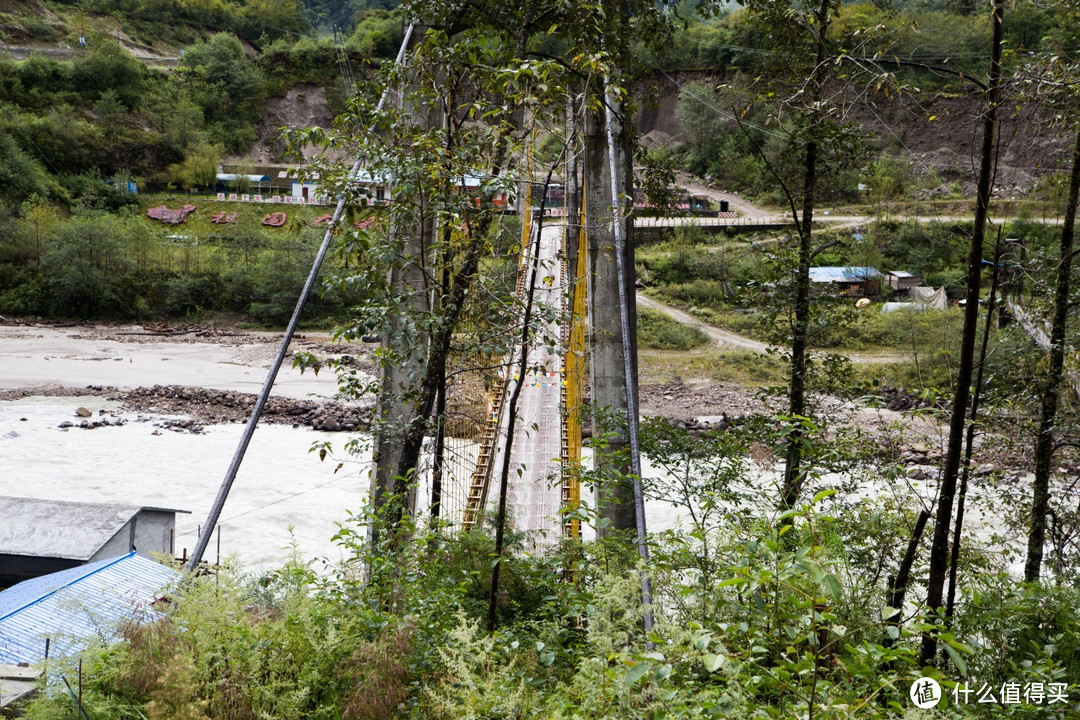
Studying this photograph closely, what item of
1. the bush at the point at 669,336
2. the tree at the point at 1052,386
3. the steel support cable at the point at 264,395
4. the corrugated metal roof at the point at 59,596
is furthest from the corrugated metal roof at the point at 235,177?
the tree at the point at 1052,386

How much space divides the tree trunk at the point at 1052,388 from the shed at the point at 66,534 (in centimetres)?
474

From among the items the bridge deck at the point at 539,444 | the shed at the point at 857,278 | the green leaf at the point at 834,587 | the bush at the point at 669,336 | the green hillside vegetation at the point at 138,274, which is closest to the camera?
the green leaf at the point at 834,587

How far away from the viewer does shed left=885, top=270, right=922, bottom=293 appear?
19531 mm

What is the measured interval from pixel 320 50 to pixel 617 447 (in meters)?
38.5

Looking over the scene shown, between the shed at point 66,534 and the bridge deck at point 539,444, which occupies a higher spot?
the bridge deck at point 539,444

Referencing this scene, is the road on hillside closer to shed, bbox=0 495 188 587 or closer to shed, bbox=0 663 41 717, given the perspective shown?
shed, bbox=0 495 188 587

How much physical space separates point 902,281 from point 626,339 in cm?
1939

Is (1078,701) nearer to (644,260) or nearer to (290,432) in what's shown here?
(290,432)

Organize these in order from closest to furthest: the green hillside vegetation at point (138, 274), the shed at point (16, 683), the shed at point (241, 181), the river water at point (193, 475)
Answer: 1. the shed at point (16, 683)
2. the river water at point (193, 475)
3. the green hillside vegetation at point (138, 274)
4. the shed at point (241, 181)

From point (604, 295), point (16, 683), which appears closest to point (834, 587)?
point (16, 683)

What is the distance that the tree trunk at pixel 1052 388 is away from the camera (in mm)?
3047

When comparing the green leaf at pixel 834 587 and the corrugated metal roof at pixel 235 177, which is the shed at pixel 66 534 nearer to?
the green leaf at pixel 834 587

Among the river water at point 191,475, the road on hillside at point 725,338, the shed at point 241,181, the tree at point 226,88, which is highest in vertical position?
the tree at point 226,88

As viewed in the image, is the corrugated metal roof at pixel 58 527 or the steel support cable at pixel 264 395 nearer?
the steel support cable at pixel 264 395
